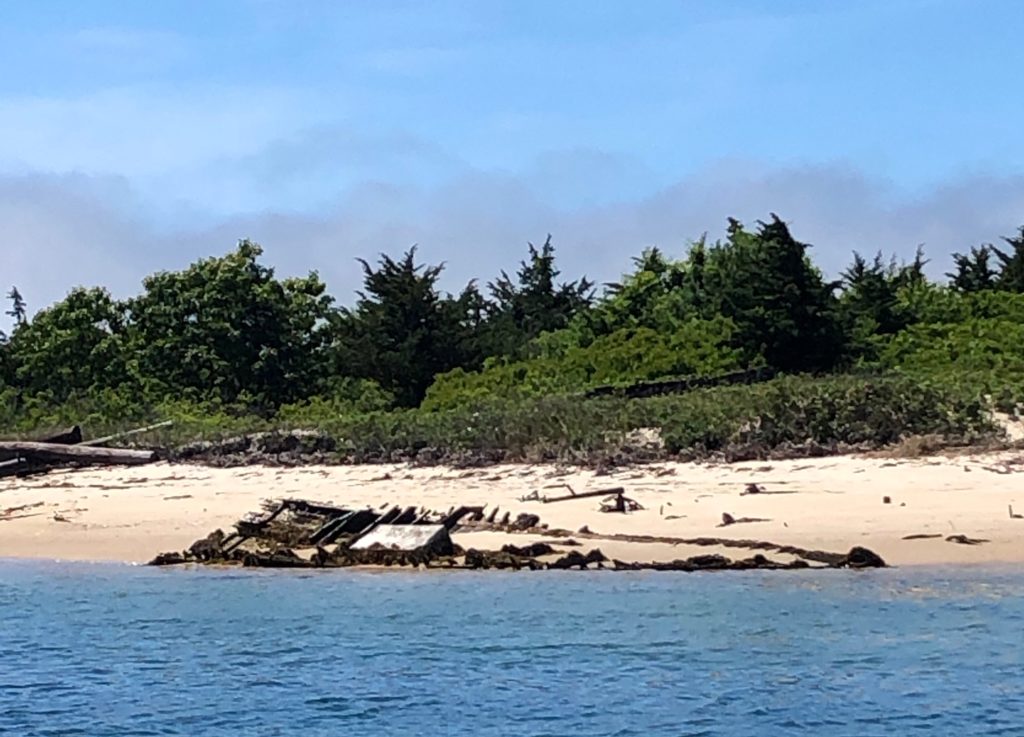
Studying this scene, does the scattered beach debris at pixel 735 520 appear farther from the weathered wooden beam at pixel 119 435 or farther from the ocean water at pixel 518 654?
the weathered wooden beam at pixel 119 435

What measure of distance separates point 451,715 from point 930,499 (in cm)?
926

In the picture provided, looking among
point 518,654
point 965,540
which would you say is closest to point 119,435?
point 965,540

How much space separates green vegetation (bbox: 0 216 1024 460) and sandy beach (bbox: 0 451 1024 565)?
101 cm

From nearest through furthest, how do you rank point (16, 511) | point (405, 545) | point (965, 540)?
point (965, 540)
point (405, 545)
point (16, 511)

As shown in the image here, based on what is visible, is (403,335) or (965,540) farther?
(403,335)

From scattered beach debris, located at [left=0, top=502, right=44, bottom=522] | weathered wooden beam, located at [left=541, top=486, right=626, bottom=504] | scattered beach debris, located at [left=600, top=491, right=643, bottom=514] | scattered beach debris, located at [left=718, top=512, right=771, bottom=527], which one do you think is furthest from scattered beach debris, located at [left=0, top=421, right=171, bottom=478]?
scattered beach debris, located at [left=718, top=512, right=771, bottom=527]

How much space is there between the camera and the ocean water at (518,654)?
11.6 meters

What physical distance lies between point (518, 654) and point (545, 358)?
2325cm

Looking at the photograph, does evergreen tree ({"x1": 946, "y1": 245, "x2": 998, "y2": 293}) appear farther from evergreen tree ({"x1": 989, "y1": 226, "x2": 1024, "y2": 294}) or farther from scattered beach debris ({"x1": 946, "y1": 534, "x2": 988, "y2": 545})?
scattered beach debris ({"x1": 946, "y1": 534, "x2": 988, "y2": 545})

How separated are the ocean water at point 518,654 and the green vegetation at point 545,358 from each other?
6593 millimetres

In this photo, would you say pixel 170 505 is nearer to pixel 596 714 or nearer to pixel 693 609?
pixel 693 609

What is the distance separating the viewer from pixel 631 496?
20828 millimetres

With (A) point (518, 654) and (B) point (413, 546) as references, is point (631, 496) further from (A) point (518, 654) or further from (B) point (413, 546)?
(A) point (518, 654)

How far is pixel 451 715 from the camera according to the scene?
11.7 metres
